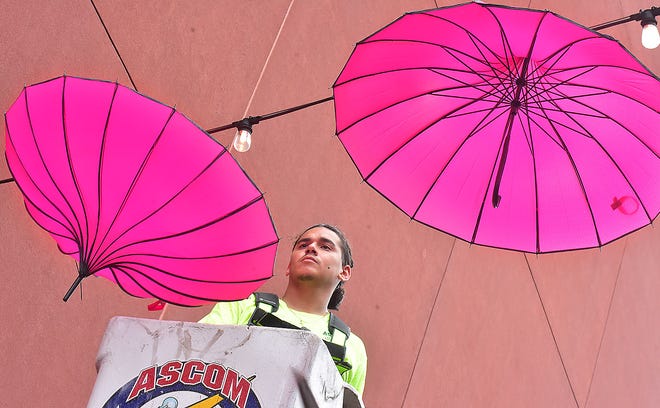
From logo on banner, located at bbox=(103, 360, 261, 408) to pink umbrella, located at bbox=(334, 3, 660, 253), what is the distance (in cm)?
170

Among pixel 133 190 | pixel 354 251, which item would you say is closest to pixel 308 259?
pixel 133 190

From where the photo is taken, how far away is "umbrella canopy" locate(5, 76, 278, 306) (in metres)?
2.84

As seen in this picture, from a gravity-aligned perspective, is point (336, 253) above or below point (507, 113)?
below

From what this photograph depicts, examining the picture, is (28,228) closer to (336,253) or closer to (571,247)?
(336,253)

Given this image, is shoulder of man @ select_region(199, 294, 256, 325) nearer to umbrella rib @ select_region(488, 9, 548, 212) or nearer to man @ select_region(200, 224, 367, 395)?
man @ select_region(200, 224, 367, 395)

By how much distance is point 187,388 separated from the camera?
2.15m

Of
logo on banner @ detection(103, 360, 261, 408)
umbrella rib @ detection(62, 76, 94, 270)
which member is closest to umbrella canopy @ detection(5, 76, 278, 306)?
umbrella rib @ detection(62, 76, 94, 270)

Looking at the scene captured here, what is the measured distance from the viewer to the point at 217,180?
3.09 m

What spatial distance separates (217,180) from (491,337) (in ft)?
12.8

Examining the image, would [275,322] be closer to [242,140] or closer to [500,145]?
[242,140]

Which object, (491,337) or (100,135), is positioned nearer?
(100,135)

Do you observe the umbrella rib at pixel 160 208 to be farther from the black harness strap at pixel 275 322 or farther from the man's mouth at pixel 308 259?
the man's mouth at pixel 308 259

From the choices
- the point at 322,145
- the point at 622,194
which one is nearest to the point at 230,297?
the point at 622,194

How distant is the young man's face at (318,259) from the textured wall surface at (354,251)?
3.05 feet
